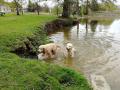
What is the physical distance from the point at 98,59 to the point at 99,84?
171 inches

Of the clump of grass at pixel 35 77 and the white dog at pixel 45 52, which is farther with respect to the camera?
the white dog at pixel 45 52

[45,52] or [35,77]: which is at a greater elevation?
[35,77]

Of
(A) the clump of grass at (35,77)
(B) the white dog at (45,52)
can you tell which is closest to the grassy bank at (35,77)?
(A) the clump of grass at (35,77)

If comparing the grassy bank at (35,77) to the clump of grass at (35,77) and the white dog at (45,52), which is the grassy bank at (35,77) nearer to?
the clump of grass at (35,77)

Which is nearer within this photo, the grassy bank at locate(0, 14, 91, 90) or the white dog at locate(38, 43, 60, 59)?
the grassy bank at locate(0, 14, 91, 90)

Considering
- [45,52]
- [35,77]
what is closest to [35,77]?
[35,77]

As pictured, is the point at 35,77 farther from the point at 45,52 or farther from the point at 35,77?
the point at 45,52

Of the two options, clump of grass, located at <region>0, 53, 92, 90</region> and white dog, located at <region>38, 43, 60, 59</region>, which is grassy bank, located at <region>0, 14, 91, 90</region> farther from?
white dog, located at <region>38, 43, 60, 59</region>

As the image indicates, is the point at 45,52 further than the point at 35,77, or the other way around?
the point at 45,52

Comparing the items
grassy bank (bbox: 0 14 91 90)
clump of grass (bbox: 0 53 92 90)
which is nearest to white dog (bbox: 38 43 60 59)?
grassy bank (bbox: 0 14 91 90)

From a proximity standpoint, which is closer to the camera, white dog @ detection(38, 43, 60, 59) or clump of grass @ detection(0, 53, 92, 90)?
clump of grass @ detection(0, 53, 92, 90)

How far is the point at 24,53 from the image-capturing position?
10930mm

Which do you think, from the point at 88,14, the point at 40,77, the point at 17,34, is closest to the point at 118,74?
the point at 40,77

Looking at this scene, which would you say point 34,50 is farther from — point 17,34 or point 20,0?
point 20,0
